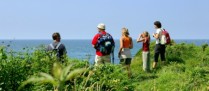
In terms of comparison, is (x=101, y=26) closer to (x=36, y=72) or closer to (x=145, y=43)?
(x=145, y=43)

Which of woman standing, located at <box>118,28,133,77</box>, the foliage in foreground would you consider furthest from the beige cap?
the foliage in foreground

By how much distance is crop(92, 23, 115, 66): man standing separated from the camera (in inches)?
504

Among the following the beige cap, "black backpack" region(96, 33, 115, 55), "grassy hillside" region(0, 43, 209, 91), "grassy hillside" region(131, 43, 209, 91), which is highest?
the beige cap

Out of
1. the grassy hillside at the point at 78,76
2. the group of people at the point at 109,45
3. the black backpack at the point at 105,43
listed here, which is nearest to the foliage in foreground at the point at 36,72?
the grassy hillside at the point at 78,76

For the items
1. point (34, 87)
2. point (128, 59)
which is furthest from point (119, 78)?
point (128, 59)

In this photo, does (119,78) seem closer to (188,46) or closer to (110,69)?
(110,69)

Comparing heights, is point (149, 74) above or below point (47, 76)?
below

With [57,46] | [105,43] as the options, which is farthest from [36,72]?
[105,43]

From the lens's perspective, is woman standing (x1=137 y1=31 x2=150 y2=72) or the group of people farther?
woman standing (x1=137 y1=31 x2=150 y2=72)

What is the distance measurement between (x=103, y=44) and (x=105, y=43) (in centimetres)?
6

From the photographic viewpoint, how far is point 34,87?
8.09m

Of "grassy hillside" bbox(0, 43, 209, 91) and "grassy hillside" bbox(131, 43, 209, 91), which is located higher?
"grassy hillside" bbox(0, 43, 209, 91)

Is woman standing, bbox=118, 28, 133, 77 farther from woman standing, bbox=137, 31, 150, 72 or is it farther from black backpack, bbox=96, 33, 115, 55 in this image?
black backpack, bbox=96, 33, 115, 55

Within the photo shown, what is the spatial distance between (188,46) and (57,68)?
19780mm
